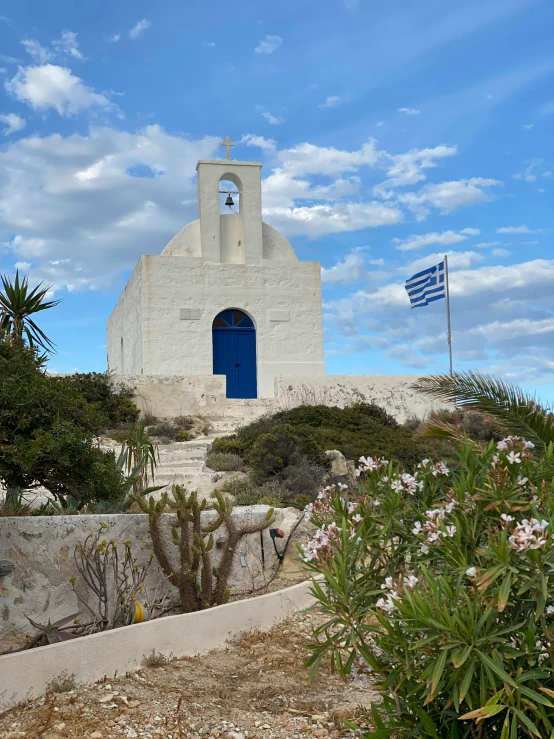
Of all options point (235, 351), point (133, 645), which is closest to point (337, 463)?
point (133, 645)

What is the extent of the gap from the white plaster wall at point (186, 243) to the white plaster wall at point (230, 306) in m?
0.97

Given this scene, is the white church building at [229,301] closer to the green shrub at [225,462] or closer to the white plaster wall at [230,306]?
the white plaster wall at [230,306]

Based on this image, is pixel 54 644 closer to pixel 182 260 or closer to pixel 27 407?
pixel 27 407

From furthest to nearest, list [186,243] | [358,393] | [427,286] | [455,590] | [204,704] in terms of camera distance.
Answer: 1. [186,243]
2. [427,286]
3. [358,393]
4. [204,704]
5. [455,590]

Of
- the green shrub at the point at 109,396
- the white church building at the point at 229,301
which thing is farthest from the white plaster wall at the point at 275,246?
the green shrub at the point at 109,396

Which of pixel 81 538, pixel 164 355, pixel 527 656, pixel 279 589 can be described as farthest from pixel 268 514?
pixel 164 355

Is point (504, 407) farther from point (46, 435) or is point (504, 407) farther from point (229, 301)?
point (229, 301)

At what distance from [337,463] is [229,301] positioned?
10.8 meters

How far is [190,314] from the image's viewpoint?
22.8 meters

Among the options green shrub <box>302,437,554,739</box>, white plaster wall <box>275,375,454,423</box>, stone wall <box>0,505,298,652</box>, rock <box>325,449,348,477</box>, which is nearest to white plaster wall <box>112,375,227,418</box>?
white plaster wall <box>275,375,454,423</box>

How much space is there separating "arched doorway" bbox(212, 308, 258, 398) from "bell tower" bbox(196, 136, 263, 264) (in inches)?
75.7

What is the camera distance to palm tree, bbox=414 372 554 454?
5.20m

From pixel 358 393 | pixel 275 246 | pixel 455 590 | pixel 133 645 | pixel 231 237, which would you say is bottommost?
pixel 133 645

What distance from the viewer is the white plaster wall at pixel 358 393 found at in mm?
20312
